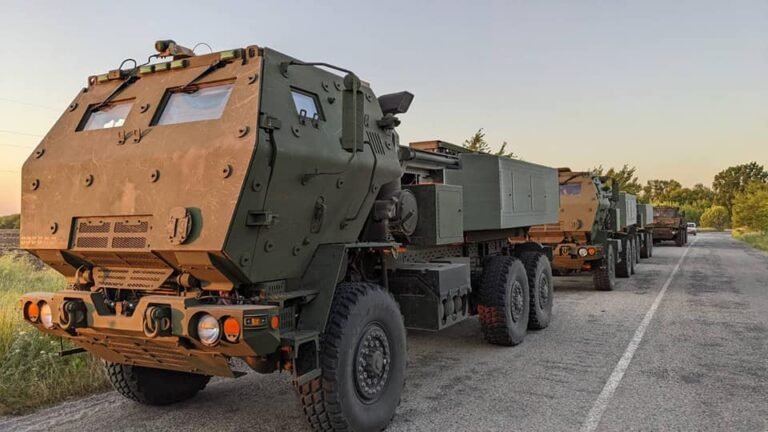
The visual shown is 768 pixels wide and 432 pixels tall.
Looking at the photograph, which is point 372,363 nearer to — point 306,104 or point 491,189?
point 306,104

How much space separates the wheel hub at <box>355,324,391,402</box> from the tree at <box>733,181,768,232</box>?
42.4 m

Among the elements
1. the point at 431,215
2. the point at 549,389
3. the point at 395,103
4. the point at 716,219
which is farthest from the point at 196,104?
the point at 716,219

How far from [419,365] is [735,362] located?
131 inches

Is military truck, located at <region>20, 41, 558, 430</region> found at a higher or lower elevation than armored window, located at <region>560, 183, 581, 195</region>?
lower

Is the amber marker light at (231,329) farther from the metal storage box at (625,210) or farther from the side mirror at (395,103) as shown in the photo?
the metal storage box at (625,210)

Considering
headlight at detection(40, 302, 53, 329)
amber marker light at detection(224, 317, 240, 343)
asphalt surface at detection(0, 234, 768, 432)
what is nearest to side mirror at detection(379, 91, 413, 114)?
asphalt surface at detection(0, 234, 768, 432)

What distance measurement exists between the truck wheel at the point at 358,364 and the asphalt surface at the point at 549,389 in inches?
12.9

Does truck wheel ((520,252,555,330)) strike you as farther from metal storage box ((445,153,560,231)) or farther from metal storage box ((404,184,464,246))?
metal storage box ((404,184,464,246))

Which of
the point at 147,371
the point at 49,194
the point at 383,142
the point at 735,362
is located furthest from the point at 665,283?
the point at 49,194

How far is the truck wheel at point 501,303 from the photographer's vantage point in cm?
757

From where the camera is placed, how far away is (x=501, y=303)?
7.59 meters

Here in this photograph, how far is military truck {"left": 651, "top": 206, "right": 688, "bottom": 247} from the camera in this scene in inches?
1273

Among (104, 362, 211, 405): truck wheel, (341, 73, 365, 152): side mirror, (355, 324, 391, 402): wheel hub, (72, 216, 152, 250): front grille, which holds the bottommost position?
(104, 362, 211, 405): truck wheel

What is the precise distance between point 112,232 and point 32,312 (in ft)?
2.81
